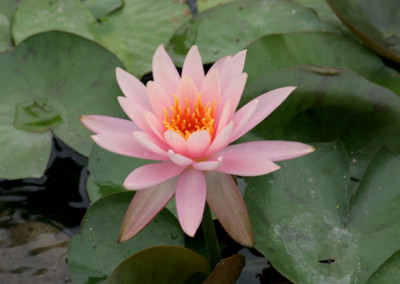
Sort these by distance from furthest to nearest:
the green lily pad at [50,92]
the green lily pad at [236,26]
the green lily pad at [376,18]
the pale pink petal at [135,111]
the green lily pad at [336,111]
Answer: the green lily pad at [236,26]
the green lily pad at [376,18]
the green lily pad at [50,92]
the green lily pad at [336,111]
the pale pink petal at [135,111]

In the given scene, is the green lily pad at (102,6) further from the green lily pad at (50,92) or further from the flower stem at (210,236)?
the flower stem at (210,236)

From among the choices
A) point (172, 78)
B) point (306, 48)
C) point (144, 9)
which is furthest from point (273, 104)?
point (144, 9)

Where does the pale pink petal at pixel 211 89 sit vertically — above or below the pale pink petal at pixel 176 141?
above

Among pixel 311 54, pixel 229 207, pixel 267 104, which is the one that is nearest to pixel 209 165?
pixel 229 207

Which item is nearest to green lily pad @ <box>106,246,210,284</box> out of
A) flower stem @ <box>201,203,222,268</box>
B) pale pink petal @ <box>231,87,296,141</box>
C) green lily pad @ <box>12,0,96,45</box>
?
flower stem @ <box>201,203,222,268</box>

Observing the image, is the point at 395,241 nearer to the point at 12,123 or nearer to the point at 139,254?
the point at 139,254

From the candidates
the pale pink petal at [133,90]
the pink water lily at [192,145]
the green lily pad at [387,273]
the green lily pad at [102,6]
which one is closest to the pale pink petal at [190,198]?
the pink water lily at [192,145]
